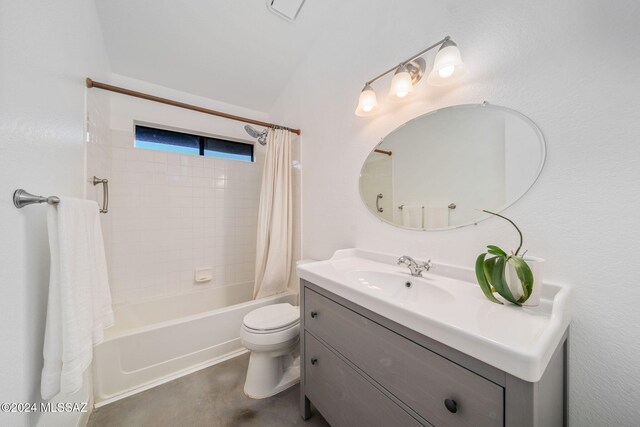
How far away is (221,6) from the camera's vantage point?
1.46 m

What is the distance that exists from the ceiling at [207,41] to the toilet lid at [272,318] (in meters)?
2.16

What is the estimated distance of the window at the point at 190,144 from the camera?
83.4 inches

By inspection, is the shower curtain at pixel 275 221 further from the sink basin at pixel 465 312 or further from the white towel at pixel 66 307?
the white towel at pixel 66 307

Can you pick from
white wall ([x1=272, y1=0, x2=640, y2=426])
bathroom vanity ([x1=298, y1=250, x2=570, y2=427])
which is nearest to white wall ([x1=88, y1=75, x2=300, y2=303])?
bathroom vanity ([x1=298, y1=250, x2=570, y2=427])

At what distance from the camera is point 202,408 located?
1.23m

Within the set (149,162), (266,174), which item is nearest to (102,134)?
(149,162)

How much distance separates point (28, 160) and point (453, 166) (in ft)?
5.04

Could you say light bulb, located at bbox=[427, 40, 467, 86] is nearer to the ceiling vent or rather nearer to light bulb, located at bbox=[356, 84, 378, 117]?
light bulb, located at bbox=[356, 84, 378, 117]

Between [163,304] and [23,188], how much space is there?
6.17 ft

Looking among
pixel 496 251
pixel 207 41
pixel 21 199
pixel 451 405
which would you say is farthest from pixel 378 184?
pixel 207 41

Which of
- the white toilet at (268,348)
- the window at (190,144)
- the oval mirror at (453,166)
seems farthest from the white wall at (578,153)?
the window at (190,144)

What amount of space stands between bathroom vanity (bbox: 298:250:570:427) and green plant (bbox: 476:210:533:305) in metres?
0.04

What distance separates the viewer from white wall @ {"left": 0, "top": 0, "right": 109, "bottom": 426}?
0.50 meters

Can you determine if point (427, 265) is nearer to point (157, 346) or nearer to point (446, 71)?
point (446, 71)
